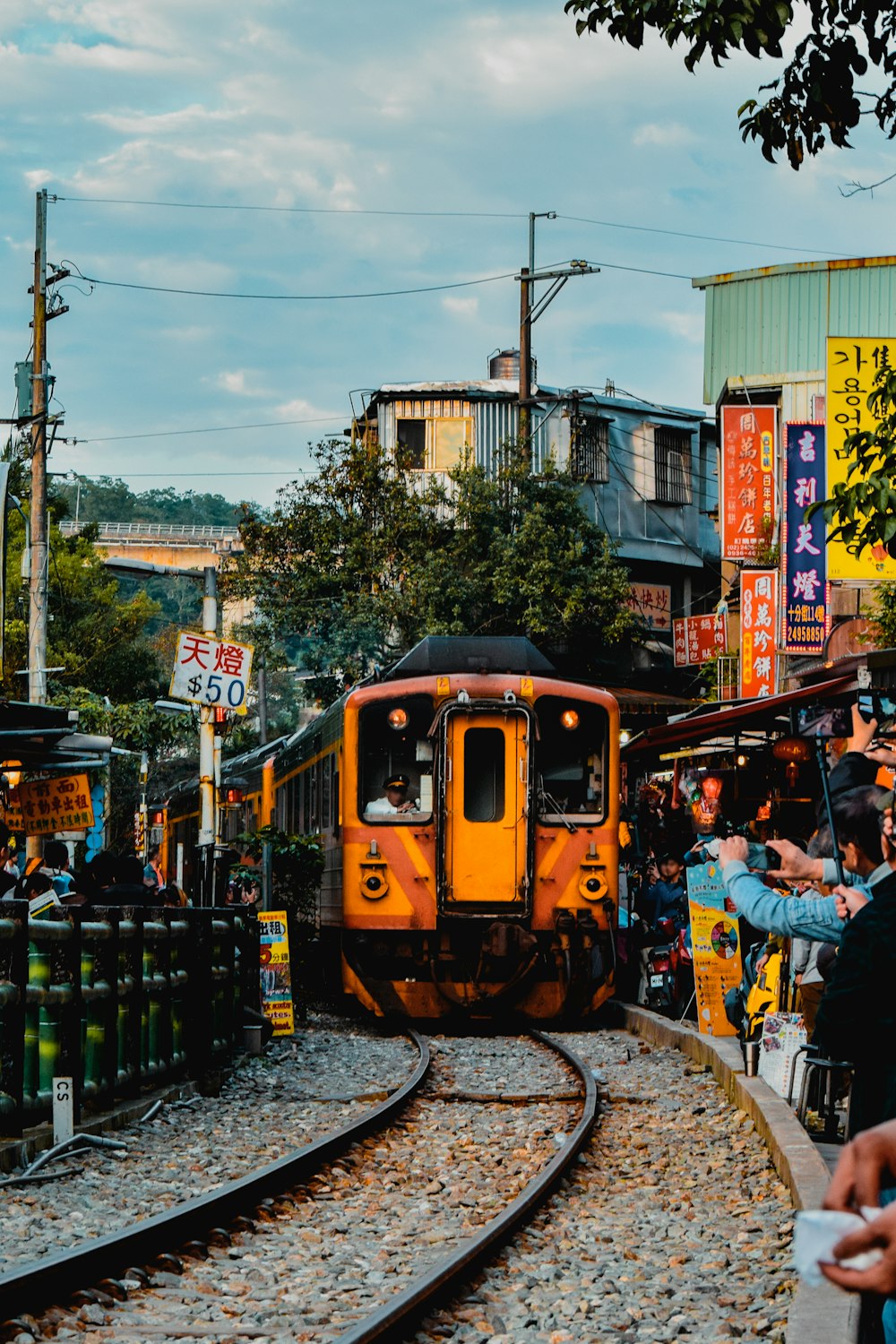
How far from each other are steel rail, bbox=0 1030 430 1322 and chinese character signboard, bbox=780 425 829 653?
450 inches

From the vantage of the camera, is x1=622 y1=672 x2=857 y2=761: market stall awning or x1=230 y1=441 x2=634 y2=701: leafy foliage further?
x1=230 y1=441 x2=634 y2=701: leafy foliage

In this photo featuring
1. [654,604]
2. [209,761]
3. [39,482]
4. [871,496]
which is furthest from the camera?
[654,604]

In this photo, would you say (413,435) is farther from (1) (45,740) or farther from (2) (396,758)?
(1) (45,740)

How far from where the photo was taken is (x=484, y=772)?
14805mm

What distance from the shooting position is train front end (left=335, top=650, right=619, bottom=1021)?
14531 mm

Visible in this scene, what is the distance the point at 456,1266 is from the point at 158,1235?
112 cm

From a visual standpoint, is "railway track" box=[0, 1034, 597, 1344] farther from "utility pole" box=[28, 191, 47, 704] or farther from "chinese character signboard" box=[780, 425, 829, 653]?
"utility pole" box=[28, 191, 47, 704]

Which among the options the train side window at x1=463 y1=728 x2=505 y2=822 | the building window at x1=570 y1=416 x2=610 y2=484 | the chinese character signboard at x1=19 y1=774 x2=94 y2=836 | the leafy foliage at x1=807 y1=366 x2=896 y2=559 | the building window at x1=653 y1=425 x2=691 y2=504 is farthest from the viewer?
the building window at x1=653 y1=425 x2=691 y2=504

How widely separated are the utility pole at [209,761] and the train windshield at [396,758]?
57.0 inches

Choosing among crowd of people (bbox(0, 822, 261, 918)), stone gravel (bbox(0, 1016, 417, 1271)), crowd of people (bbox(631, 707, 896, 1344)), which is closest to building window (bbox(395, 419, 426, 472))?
crowd of people (bbox(0, 822, 261, 918))

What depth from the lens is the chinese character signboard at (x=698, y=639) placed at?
95.9ft

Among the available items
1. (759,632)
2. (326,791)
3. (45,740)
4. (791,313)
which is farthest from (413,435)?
(45,740)

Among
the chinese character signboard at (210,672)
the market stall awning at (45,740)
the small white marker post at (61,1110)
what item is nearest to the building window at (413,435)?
the chinese character signboard at (210,672)

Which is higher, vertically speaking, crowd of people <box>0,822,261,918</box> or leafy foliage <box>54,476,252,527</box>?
leafy foliage <box>54,476,252,527</box>
